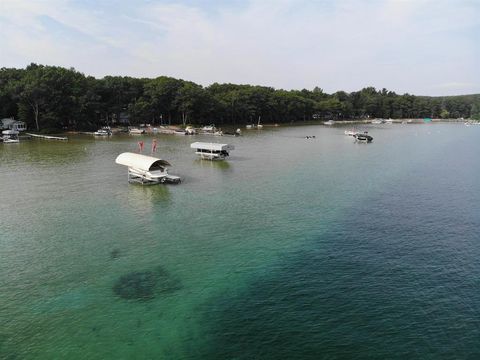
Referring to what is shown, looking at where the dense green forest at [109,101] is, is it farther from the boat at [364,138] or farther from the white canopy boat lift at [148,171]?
the white canopy boat lift at [148,171]

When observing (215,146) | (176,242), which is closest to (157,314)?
(176,242)

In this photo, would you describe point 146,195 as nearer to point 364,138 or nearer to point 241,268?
point 241,268

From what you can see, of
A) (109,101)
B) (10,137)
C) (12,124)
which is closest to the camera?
(10,137)

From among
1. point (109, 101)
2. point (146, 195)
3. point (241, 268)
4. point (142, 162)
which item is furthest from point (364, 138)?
point (241, 268)

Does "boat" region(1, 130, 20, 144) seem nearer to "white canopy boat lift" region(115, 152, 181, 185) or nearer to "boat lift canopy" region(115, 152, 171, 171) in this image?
"boat lift canopy" region(115, 152, 171, 171)

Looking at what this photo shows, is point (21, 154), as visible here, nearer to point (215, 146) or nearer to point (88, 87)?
point (215, 146)

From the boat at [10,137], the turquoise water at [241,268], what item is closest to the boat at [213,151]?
the turquoise water at [241,268]
